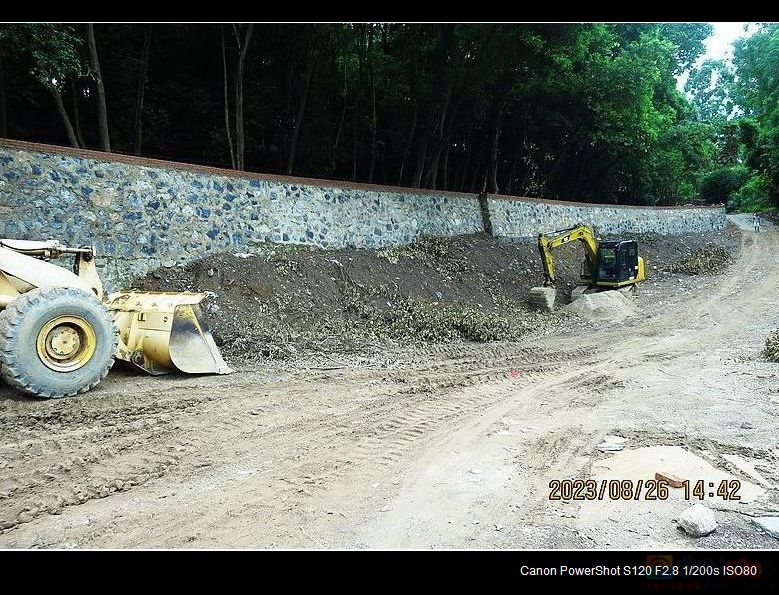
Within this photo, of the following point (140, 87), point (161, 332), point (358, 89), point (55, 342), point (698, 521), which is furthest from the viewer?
point (358, 89)

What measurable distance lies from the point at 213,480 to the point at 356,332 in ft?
18.2

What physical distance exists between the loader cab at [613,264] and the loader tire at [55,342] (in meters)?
11.0

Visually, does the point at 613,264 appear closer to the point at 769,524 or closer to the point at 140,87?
the point at 769,524

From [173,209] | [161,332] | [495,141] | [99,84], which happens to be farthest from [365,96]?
[161,332]

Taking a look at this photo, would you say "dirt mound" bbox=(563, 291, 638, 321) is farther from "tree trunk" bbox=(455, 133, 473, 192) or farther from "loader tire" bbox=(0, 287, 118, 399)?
"tree trunk" bbox=(455, 133, 473, 192)

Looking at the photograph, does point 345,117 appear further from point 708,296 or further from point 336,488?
point 336,488

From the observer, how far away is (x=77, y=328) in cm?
525

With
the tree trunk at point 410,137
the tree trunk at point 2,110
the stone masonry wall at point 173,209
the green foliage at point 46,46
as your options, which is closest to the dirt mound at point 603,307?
the stone masonry wall at point 173,209

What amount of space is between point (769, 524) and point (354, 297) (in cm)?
819

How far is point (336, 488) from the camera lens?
3.43 m

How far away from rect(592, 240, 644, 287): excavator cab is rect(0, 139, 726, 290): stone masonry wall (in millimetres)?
4387

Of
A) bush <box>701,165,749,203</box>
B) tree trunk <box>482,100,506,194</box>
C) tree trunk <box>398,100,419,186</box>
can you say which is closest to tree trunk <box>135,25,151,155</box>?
tree trunk <box>398,100,419,186</box>

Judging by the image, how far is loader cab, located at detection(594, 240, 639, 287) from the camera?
12727mm
